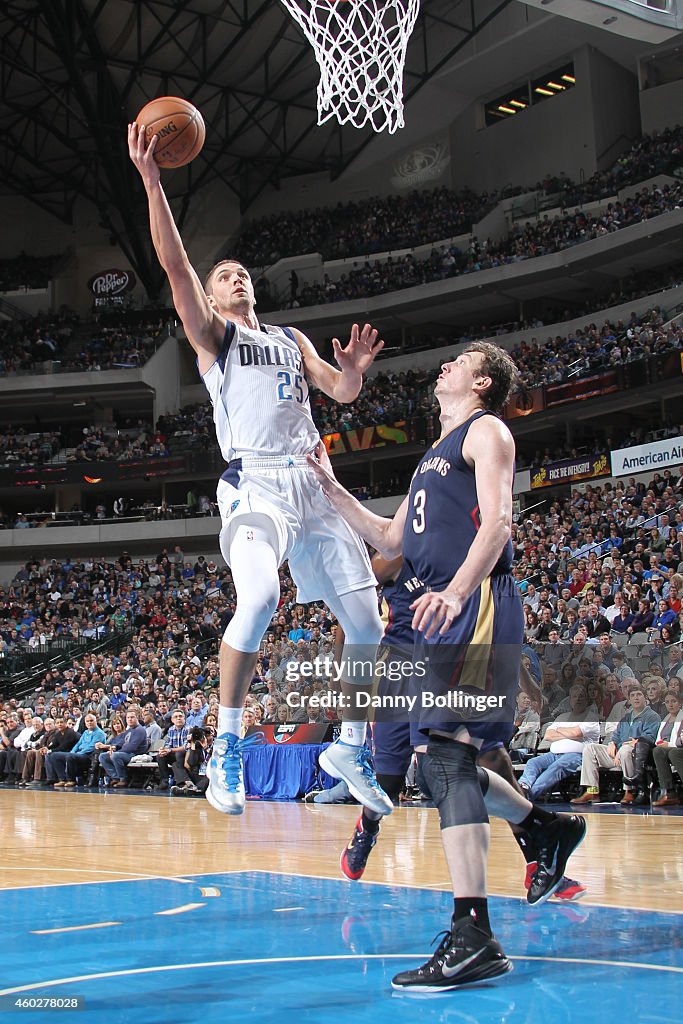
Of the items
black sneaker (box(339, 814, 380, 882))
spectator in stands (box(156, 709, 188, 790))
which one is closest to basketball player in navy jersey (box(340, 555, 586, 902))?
black sneaker (box(339, 814, 380, 882))

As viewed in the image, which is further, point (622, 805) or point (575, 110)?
point (575, 110)

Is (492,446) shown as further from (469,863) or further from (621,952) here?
(621,952)

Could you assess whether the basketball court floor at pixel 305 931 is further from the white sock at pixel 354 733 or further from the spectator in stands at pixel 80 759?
the spectator in stands at pixel 80 759

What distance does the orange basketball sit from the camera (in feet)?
14.4

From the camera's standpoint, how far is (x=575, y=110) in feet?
118

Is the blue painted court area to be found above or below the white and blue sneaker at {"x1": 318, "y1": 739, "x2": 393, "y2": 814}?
below

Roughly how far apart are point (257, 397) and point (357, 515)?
0.70 metres

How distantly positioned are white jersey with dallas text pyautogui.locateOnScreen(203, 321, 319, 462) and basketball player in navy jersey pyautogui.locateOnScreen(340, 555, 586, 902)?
0.83 metres

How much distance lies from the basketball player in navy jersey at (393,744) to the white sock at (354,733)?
0.29 metres

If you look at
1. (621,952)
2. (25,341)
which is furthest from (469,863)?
(25,341)

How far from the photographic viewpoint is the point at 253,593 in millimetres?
4219

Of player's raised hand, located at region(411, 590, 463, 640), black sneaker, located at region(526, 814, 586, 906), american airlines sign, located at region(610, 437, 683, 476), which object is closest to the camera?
player's raised hand, located at region(411, 590, 463, 640)

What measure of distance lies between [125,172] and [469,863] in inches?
1487

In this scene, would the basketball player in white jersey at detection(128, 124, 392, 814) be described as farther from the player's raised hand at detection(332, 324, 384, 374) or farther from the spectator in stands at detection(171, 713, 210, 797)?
the spectator in stands at detection(171, 713, 210, 797)
